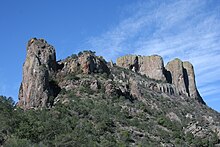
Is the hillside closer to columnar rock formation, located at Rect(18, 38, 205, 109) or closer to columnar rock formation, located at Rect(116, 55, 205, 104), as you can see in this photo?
columnar rock formation, located at Rect(18, 38, 205, 109)

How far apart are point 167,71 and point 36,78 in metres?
94.6

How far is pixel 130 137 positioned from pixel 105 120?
6.04 metres

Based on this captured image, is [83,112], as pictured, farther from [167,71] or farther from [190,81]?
[190,81]

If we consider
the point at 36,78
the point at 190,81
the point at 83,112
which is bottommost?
the point at 83,112

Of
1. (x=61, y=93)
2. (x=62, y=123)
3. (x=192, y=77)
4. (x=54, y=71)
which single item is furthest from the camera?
(x=192, y=77)

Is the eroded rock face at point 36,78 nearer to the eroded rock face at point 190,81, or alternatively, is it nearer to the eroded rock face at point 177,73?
the eroded rock face at point 177,73

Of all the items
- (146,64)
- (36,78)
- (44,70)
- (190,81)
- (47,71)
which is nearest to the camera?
(36,78)

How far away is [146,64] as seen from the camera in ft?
566

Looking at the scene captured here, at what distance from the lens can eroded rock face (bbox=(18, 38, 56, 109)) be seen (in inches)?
3462

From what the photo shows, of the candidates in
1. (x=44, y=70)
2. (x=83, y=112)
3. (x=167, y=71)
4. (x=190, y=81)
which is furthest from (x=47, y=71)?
(x=190, y=81)

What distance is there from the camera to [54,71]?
330 ft

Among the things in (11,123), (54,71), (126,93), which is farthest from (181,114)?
(11,123)

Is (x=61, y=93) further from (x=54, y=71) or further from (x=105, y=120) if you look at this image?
(x=105, y=120)

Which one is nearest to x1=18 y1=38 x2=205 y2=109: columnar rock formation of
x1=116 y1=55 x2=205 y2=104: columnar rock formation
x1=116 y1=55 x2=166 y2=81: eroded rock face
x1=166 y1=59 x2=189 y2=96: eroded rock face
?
x1=116 y1=55 x2=166 y2=81: eroded rock face
